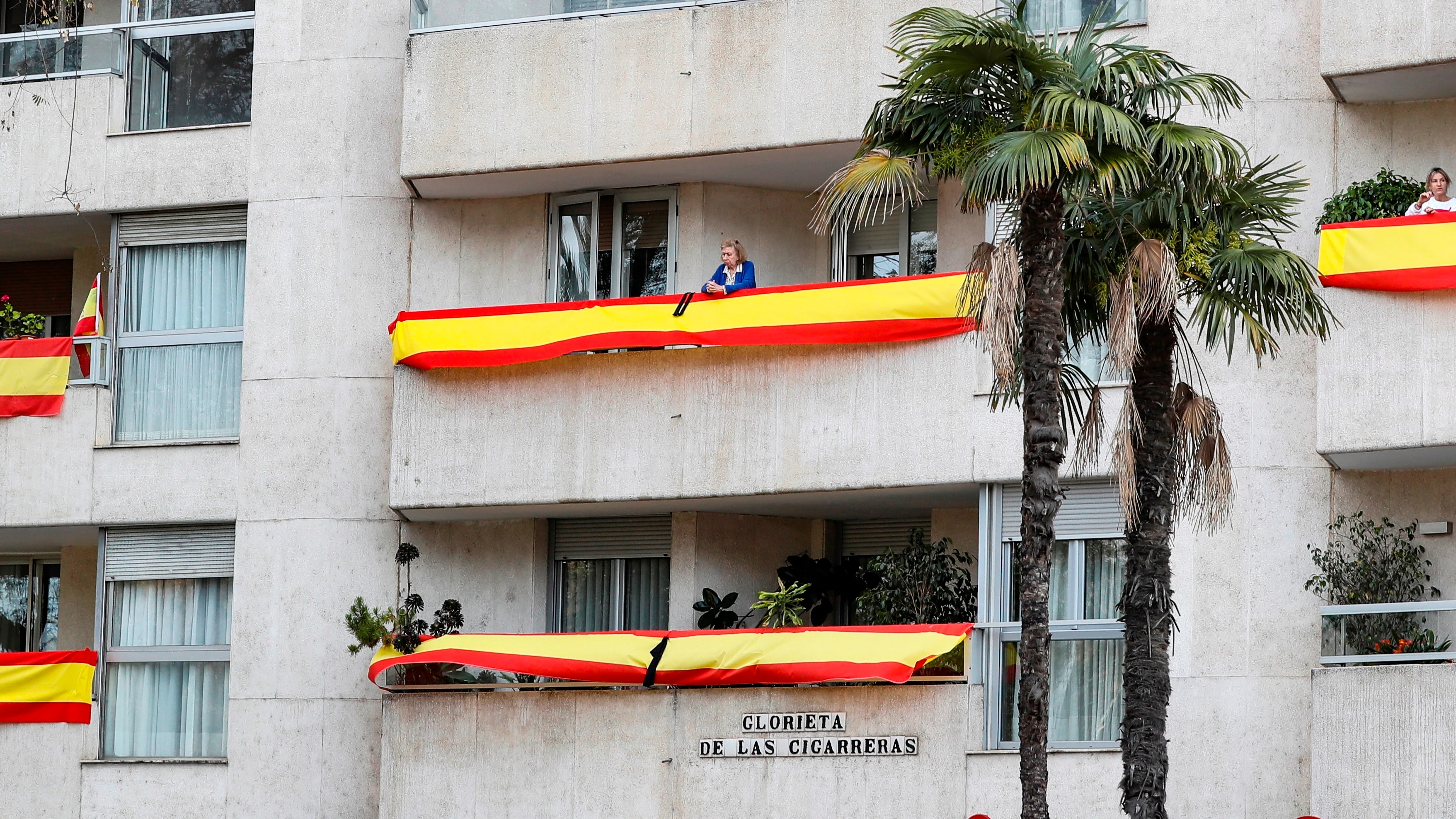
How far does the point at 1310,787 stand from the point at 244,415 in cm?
1224

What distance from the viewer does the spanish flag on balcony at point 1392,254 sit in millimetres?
19594

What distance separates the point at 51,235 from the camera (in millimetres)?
26891

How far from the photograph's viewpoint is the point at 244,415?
24469mm

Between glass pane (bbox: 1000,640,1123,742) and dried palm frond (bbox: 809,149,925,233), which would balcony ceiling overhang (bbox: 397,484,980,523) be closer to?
glass pane (bbox: 1000,640,1123,742)

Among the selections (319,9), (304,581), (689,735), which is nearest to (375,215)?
(319,9)

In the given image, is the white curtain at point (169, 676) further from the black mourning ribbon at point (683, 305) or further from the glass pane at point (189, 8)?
the glass pane at point (189, 8)

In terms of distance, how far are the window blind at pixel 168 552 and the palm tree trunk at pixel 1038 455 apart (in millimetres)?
11372

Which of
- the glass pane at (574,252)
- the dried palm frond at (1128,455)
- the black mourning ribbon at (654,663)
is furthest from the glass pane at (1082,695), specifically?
the glass pane at (574,252)

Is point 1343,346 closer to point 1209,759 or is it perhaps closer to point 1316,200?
point 1316,200

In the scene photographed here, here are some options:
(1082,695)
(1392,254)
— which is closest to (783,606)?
(1082,695)

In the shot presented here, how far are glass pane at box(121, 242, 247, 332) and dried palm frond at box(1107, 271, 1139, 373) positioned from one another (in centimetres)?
1185

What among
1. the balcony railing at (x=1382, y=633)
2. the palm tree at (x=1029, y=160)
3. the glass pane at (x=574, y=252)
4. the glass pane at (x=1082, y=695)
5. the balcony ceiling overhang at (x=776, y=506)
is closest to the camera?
the palm tree at (x=1029, y=160)

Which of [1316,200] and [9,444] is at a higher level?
[1316,200]

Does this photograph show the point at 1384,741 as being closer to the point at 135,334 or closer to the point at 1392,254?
the point at 1392,254
